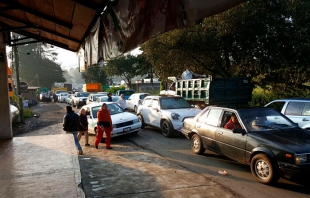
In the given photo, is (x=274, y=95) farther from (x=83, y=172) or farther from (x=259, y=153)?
(x=83, y=172)

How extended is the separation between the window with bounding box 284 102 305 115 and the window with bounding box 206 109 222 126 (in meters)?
2.59

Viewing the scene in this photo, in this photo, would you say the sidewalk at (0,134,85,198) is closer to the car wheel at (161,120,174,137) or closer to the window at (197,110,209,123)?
the window at (197,110,209,123)

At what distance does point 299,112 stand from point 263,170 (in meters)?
3.46

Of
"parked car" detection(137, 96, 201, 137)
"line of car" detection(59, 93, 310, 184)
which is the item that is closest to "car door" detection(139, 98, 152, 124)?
"parked car" detection(137, 96, 201, 137)

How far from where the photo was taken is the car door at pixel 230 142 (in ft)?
19.3

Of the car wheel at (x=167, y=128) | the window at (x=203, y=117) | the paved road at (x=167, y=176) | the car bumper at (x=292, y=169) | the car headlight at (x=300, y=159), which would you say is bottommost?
the paved road at (x=167, y=176)

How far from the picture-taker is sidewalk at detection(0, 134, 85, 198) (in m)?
4.12

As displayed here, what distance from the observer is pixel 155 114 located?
1139 cm

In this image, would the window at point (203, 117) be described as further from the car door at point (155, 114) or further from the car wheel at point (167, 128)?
the car door at point (155, 114)

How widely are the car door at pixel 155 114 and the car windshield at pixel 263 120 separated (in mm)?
5078

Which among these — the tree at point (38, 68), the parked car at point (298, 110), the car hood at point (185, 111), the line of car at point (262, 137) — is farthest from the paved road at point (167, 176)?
the tree at point (38, 68)

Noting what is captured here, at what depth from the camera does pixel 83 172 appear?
21.1ft

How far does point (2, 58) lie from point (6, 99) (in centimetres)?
123

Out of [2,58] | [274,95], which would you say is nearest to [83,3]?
[2,58]
